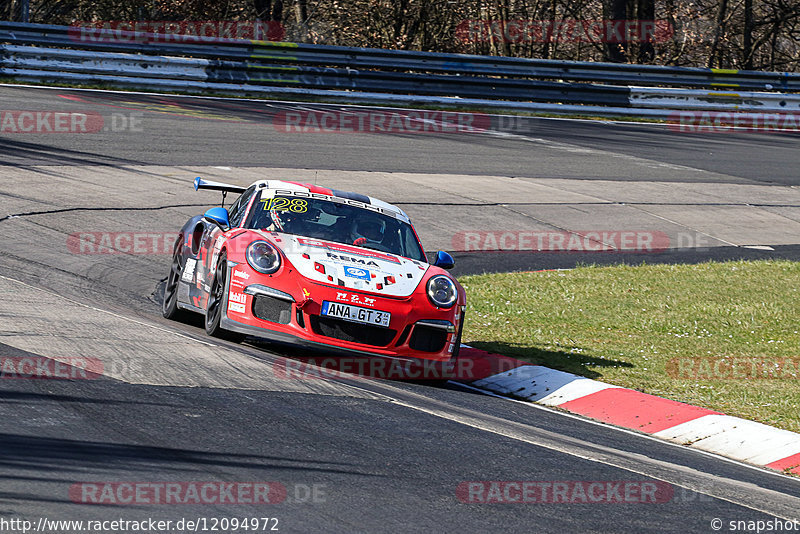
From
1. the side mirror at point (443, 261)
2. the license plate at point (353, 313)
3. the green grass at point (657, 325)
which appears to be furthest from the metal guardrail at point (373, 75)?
the license plate at point (353, 313)

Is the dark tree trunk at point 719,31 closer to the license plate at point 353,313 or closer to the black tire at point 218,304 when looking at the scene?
the black tire at point 218,304

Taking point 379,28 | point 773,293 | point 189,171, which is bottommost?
point 773,293

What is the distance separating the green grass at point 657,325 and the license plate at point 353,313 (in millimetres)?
1971

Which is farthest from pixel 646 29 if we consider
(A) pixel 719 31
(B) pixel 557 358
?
(B) pixel 557 358

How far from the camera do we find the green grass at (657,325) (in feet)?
28.4

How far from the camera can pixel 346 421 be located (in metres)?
6.10

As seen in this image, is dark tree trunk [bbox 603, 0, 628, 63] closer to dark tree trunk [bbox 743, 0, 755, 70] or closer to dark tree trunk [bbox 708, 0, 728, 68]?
dark tree trunk [bbox 708, 0, 728, 68]

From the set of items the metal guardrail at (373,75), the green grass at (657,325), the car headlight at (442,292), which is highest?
the metal guardrail at (373,75)

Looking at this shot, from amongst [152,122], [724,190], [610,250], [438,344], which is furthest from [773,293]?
[152,122]

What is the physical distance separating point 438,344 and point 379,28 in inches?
861

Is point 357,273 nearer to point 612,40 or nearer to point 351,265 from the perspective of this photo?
point 351,265

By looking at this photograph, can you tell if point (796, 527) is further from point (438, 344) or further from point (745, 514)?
point (438, 344)

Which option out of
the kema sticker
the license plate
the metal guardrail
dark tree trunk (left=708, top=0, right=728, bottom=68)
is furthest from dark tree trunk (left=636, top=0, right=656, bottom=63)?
the license plate

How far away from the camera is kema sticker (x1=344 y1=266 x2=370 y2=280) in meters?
7.97
